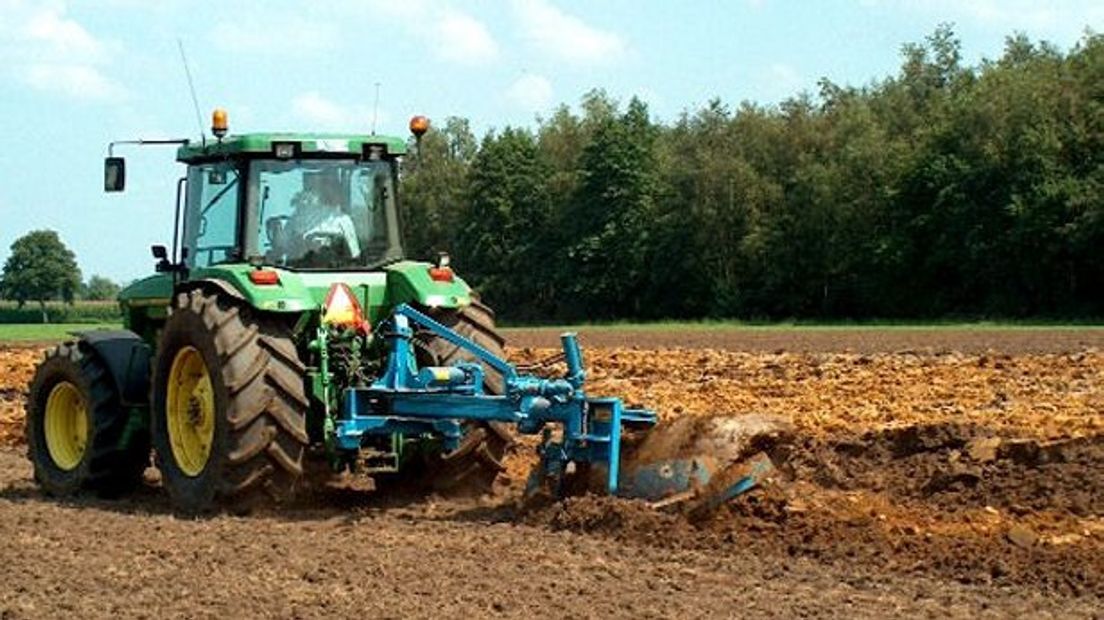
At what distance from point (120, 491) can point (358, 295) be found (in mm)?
2418

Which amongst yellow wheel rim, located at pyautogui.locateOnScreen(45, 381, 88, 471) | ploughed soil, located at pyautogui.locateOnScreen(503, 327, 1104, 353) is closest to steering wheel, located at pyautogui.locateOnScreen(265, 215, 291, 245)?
yellow wheel rim, located at pyautogui.locateOnScreen(45, 381, 88, 471)

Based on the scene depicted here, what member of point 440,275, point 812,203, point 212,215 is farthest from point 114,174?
point 812,203

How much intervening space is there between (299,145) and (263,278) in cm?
101

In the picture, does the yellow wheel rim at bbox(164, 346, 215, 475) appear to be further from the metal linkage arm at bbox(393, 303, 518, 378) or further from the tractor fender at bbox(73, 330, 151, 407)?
the metal linkage arm at bbox(393, 303, 518, 378)

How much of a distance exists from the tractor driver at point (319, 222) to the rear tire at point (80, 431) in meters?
1.80

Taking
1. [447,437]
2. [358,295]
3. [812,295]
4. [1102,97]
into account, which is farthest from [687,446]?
[812,295]

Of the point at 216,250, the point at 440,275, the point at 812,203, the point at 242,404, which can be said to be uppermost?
the point at 812,203

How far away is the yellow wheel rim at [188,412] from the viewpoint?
9.90 m

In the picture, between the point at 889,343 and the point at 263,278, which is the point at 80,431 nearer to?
the point at 263,278

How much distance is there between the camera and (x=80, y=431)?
11.3 metres

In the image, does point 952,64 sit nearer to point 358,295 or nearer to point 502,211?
point 502,211

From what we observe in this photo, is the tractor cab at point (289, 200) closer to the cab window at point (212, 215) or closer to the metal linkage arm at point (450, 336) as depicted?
the cab window at point (212, 215)

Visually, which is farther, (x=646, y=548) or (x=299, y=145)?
(x=299, y=145)

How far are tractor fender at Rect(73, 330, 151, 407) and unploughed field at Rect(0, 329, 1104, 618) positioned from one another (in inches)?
28.0
